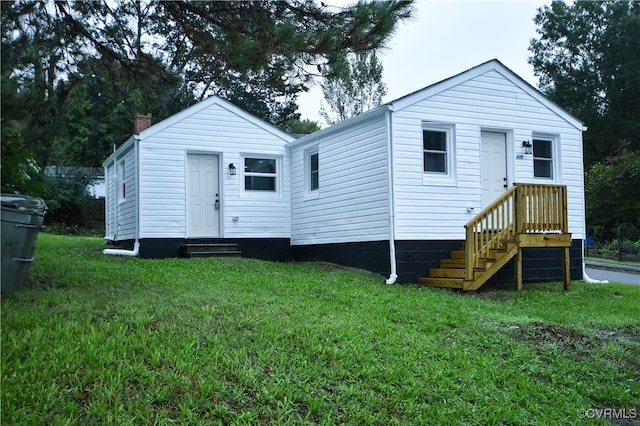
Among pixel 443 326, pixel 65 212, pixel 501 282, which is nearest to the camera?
pixel 443 326

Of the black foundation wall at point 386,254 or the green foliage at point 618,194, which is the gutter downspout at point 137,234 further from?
the green foliage at point 618,194

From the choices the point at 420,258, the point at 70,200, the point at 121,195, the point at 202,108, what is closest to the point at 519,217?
the point at 420,258

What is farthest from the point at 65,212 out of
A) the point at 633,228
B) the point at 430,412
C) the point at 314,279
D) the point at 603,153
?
the point at 603,153

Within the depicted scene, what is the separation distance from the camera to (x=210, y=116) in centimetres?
1463

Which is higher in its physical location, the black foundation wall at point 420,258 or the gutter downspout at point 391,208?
the gutter downspout at point 391,208

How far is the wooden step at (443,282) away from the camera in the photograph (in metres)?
10.7

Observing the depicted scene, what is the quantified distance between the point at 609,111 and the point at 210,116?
31.9 meters

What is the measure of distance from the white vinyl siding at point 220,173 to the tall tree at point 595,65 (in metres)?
29.2

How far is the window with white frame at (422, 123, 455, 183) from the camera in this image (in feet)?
38.9

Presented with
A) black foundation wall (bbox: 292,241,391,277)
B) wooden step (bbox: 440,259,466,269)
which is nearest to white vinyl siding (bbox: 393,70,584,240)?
wooden step (bbox: 440,259,466,269)

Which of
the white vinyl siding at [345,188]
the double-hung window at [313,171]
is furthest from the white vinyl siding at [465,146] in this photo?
the double-hung window at [313,171]

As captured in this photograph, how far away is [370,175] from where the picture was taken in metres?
12.0

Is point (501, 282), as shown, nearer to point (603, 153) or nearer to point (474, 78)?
point (474, 78)

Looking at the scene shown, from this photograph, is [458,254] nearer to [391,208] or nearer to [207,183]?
[391,208]
